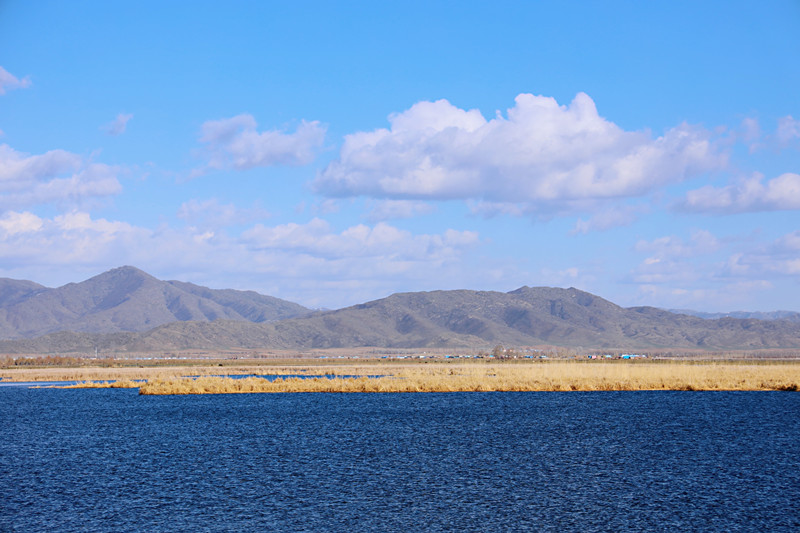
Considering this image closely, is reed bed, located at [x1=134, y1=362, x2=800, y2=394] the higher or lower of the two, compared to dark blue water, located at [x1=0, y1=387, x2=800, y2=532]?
higher

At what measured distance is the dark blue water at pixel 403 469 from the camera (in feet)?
78.5

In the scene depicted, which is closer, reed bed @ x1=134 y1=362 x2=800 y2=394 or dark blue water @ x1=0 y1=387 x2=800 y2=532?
dark blue water @ x1=0 y1=387 x2=800 y2=532

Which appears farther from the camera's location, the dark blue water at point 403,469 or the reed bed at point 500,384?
the reed bed at point 500,384

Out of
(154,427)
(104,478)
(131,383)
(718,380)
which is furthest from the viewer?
(131,383)

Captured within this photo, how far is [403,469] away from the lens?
31.9m

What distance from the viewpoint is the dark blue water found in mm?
23938

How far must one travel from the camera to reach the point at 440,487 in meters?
28.2

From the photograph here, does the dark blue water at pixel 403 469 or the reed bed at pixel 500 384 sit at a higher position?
the reed bed at pixel 500 384

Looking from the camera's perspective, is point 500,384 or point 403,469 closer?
point 403,469

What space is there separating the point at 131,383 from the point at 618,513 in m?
65.1

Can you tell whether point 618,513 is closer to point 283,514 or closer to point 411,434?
point 283,514

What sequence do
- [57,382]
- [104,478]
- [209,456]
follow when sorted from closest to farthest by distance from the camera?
[104,478] → [209,456] → [57,382]

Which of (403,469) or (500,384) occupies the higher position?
(500,384)

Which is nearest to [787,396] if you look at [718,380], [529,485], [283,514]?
[718,380]
